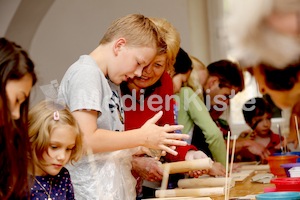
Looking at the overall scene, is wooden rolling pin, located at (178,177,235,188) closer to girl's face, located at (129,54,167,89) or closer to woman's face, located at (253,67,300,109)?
girl's face, located at (129,54,167,89)

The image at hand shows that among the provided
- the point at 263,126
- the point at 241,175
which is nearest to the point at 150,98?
the point at 241,175

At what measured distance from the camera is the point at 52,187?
1414 millimetres

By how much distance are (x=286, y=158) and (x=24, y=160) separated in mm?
1301

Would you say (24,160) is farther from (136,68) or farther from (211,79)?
(211,79)

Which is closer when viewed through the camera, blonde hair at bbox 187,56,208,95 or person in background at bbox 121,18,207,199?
person in background at bbox 121,18,207,199

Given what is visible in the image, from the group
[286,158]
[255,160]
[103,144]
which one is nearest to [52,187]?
[103,144]

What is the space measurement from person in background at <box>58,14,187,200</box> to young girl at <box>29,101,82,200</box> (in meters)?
0.06

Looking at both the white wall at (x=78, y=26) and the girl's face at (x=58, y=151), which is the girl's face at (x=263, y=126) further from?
the girl's face at (x=58, y=151)

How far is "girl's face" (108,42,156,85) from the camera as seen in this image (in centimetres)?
162

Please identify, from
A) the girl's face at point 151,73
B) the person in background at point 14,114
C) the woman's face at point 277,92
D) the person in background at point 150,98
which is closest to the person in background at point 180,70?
the person in background at point 150,98

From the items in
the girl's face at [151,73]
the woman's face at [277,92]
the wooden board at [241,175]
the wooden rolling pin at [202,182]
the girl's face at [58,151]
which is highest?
the woman's face at [277,92]

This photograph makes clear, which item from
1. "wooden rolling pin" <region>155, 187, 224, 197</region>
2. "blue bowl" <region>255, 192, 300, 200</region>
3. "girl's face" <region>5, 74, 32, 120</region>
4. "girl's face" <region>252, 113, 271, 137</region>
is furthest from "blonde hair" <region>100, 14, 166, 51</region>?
"girl's face" <region>252, 113, 271, 137</region>

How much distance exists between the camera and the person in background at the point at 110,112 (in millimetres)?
1484

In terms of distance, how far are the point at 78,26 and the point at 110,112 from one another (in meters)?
2.05
